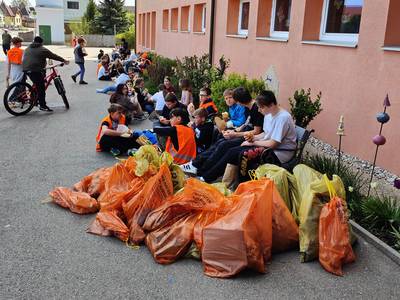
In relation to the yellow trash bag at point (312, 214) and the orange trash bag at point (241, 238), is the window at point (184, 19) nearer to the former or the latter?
the yellow trash bag at point (312, 214)

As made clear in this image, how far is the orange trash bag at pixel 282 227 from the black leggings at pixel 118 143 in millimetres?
3648

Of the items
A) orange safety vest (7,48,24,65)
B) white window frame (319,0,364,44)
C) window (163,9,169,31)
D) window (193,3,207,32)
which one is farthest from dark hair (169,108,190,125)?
window (163,9,169,31)

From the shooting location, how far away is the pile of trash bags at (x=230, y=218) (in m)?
3.55

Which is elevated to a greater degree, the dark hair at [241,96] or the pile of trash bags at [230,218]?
the dark hair at [241,96]

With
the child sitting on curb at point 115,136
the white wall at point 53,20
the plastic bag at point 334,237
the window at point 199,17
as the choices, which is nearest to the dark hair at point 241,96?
the child sitting on curb at point 115,136

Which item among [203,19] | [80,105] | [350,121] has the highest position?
[203,19]

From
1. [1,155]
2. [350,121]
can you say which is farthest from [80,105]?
[350,121]

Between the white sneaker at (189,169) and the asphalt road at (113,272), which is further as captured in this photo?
the white sneaker at (189,169)

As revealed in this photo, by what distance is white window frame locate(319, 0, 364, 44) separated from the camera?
23.0ft

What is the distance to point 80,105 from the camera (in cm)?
1229

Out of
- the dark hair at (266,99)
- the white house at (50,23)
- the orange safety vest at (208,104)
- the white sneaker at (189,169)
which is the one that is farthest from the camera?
the white house at (50,23)

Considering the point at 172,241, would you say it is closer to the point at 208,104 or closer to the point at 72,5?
the point at 208,104

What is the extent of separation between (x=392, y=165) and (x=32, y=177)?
4.60 m

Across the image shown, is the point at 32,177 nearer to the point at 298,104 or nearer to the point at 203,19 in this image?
the point at 298,104
